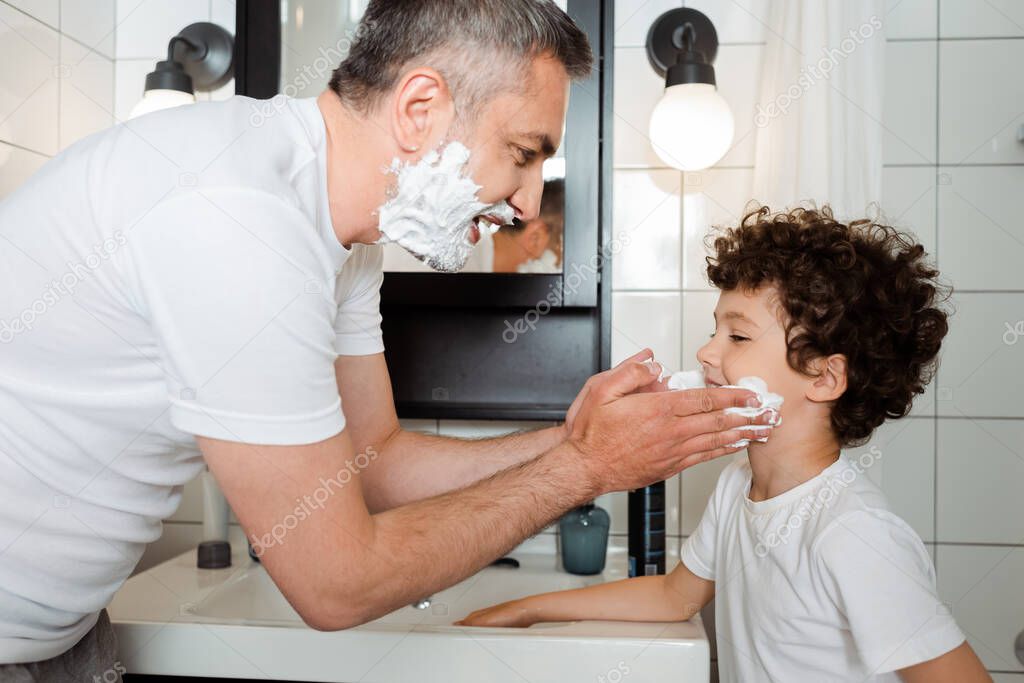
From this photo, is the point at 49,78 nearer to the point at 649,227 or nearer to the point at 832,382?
the point at 649,227

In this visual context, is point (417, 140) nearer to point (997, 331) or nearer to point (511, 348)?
point (511, 348)

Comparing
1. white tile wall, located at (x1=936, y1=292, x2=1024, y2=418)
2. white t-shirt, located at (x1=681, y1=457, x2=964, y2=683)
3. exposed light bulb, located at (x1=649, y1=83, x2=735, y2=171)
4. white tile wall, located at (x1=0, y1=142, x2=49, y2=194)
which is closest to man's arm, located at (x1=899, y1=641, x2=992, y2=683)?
white t-shirt, located at (x1=681, y1=457, x2=964, y2=683)

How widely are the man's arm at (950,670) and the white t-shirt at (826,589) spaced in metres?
0.01

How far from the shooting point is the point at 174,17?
157 centimetres

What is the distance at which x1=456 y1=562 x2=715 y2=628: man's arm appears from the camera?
1.12 m

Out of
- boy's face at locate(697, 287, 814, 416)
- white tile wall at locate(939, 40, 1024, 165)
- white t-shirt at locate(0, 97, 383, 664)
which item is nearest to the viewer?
white t-shirt at locate(0, 97, 383, 664)

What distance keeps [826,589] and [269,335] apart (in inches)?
26.8

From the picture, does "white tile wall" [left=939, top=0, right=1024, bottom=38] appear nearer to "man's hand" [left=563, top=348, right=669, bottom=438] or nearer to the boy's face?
the boy's face

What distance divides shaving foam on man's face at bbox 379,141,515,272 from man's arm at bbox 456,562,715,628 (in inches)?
19.8

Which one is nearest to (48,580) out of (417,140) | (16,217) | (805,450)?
(16,217)

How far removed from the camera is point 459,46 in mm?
793

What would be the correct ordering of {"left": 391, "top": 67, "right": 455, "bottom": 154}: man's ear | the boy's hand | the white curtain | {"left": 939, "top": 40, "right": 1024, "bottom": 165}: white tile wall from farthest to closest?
1. {"left": 939, "top": 40, "right": 1024, "bottom": 165}: white tile wall
2. the white curtain
3. the boy's hand
4. {"left": 391, "top": 67, "right": 455, "bottom": 154}: man's ear

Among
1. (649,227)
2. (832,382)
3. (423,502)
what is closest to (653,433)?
(423,502)

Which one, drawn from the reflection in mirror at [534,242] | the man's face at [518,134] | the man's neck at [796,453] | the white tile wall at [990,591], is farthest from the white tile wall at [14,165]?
the white tile wall at [990,591]
